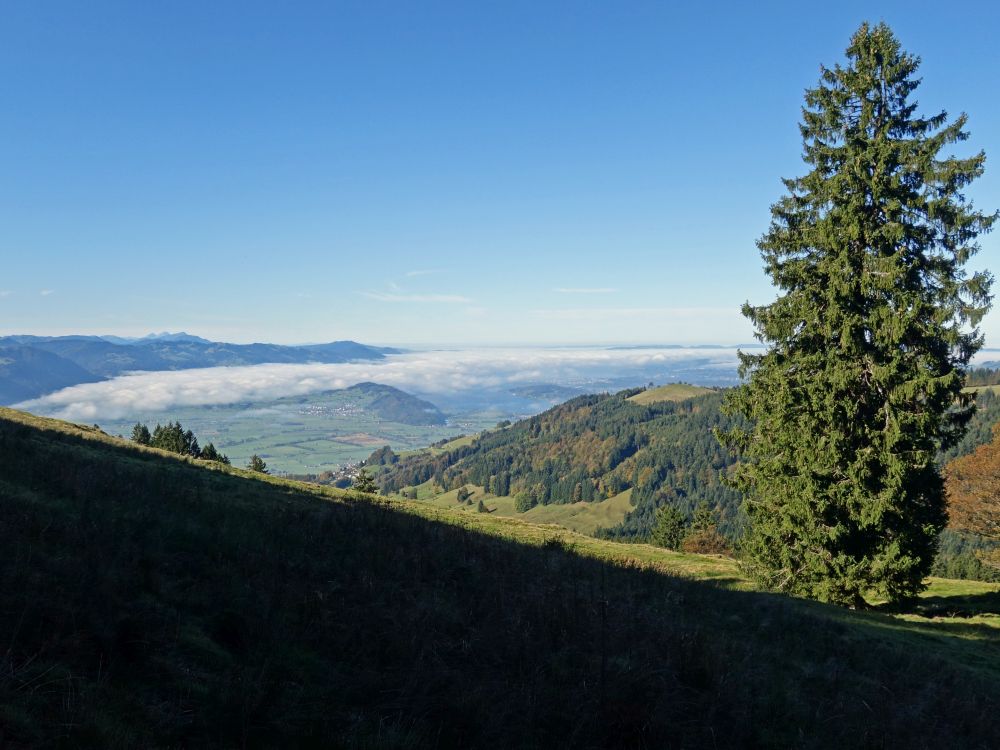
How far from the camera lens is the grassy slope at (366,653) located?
4656 millimetres

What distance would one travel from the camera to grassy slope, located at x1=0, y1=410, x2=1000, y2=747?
466 centimetres

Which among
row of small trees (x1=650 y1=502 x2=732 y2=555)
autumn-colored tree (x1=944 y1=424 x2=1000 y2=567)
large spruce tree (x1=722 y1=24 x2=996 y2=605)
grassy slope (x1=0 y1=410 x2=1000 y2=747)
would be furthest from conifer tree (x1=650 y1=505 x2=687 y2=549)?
grassy slope (x1=0 y1=410 x2=1000 y2=747)

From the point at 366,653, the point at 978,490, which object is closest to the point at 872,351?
the point at 366,653

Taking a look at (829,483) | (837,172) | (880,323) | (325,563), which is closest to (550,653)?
(325,563)

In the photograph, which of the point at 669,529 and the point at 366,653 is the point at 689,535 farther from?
the point at 366,653

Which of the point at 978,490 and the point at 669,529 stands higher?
the point at 978,490

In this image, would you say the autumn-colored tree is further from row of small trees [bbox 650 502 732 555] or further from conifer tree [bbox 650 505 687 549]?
conifer tree [bbox 650 505 687 549]

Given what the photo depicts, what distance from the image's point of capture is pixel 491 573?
32.1 feet

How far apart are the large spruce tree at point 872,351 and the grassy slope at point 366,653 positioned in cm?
696

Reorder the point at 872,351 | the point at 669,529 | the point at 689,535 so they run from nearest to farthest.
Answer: the point at 872,351, the point at 689,535, the point at 669,529

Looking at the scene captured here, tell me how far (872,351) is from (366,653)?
58.0 feet

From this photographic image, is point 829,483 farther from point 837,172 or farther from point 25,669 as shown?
point 25,669

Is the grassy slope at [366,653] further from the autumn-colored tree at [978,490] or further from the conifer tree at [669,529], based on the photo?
the conifer tree at [669,529]

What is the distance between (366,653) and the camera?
6141 mm
